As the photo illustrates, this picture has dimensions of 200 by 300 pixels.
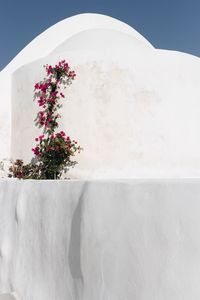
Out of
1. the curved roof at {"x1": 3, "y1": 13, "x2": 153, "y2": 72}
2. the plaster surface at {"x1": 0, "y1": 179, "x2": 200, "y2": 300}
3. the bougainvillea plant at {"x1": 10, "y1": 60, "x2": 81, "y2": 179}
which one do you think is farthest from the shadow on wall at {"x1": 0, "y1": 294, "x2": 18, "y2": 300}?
the curved roof at {"x1": 3, "y1": 13, "x2": 153, "y2": 72}

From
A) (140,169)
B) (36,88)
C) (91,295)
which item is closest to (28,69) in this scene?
(36,88)

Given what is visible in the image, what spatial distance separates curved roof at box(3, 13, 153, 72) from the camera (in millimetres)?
9023

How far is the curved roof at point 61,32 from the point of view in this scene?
902 centimetres

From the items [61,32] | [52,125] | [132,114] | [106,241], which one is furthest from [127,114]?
[61,32]

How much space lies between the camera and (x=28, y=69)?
7129mm

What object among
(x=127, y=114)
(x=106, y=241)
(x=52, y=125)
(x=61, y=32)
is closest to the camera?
(x=106, y=241)

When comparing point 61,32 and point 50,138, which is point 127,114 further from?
point 61,32

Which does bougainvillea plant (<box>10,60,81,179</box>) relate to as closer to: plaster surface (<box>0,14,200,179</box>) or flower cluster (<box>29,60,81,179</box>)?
flower cluster (<box>29,60,81,179</box>)

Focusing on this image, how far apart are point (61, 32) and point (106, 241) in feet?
33.5

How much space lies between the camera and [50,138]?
635 cm

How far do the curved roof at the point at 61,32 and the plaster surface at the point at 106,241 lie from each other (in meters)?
6.23

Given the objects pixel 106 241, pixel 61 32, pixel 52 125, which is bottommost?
pixel 106 241

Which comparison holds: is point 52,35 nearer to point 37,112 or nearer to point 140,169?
point 37,112

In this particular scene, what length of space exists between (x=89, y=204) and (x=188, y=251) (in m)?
1.07
